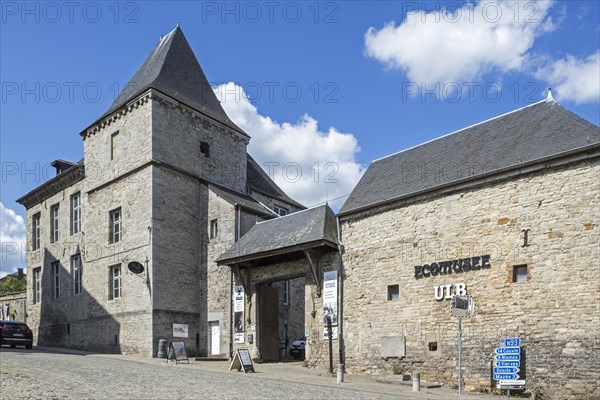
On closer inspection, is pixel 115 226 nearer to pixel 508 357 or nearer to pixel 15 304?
pixel 15 304

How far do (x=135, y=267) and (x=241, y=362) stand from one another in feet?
22.5

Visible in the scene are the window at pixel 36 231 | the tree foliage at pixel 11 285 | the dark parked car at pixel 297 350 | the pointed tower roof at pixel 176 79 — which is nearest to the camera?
the dark parked car at pixel 297 350

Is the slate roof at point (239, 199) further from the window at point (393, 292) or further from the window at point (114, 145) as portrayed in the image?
the window at point (393, 292)

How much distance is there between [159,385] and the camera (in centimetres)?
1136

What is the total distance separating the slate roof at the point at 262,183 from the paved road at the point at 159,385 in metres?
13.0

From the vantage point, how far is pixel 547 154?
552 inches

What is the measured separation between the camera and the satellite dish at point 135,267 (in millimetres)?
21172

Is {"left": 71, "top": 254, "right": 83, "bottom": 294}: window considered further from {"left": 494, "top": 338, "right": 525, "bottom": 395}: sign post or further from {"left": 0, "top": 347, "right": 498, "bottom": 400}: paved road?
{"left": 494, "top": 338, "right": 525, "bottom": 395}: sign post

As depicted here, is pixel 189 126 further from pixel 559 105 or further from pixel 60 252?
pixel 559 105

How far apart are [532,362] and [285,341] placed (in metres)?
12.9

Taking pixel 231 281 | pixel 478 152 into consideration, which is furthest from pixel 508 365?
pixel 231 281

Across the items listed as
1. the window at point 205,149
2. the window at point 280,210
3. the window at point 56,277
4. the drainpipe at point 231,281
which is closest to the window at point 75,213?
the window at point 56,277

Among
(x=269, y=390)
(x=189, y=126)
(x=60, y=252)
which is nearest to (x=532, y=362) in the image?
(x=269, y=390)

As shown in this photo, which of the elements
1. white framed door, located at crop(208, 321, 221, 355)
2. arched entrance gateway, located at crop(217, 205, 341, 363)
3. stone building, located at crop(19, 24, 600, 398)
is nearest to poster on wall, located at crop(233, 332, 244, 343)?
arched entrance gateway, located at crop(217, 205, 341, 363)
